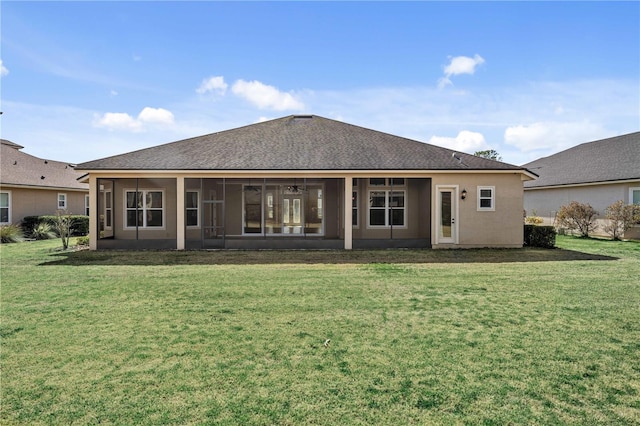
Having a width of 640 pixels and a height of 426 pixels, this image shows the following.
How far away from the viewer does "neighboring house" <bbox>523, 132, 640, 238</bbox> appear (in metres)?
18.4

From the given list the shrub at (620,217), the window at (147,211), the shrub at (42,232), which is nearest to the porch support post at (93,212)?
the window at (147,211)

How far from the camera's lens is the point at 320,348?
4520 millimetres

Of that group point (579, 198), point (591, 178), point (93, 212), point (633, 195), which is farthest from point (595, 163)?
point (93, 212)

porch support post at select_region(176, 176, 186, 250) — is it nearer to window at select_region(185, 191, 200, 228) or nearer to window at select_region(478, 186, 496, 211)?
window at select_region(185, 191, 200, 228)

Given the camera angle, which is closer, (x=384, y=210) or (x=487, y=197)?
(x=487, y=197)

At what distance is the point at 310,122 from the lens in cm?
1961

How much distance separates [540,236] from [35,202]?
80.0ft

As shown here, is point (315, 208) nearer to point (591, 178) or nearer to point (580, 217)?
point (580, 217)

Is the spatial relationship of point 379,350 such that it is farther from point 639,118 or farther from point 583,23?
point 639,118

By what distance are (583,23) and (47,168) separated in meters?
28.4

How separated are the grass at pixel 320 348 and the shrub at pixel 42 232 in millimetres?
10706

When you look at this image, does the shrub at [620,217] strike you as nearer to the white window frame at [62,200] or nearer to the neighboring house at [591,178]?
the neighboring house at [591,178]

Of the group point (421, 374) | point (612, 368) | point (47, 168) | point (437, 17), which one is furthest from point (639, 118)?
point (47, 168)

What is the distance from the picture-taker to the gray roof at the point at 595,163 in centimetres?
1916
